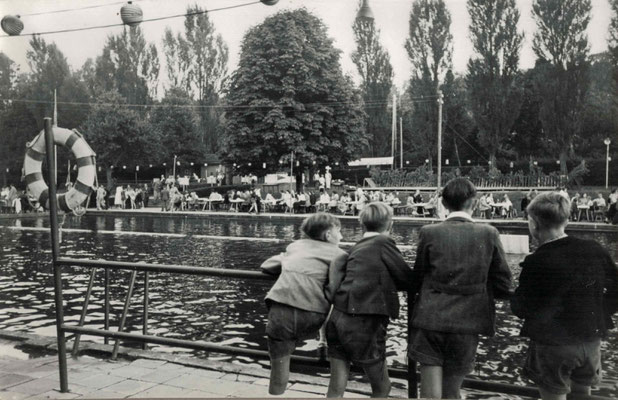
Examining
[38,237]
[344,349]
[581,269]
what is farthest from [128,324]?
[38,237]

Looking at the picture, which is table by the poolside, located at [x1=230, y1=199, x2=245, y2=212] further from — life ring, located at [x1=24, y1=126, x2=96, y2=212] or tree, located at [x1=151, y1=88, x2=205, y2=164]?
life ring, located at [x1=24, y1=126, x2=96, y2=212]

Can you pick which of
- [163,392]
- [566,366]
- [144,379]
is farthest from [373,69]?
[566,366]

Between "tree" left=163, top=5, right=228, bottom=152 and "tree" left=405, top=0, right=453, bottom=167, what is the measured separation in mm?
24283

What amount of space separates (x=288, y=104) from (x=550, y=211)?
3321cm

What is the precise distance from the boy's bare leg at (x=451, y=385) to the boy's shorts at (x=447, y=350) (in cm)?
3

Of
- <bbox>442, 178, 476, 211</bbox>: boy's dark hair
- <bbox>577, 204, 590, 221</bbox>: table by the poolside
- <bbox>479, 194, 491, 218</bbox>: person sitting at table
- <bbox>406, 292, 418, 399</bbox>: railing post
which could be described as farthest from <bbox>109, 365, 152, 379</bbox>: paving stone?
<bbox>577, 204, 590, 221</bbox>: table by the poolside

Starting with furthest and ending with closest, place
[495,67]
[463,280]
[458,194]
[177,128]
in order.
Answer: [177,128]
[495,67]
[458,194]
[463,280]

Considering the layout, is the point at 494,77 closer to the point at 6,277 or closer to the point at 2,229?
the point at 2,229

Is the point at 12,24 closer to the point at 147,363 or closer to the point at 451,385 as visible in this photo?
the point at 147,363

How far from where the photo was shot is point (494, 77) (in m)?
37.9

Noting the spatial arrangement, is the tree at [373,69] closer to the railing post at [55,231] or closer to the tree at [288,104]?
the tree at [288,104]

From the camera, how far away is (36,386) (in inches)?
175

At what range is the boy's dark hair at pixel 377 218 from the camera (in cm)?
352

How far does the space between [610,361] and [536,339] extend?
400 cm
